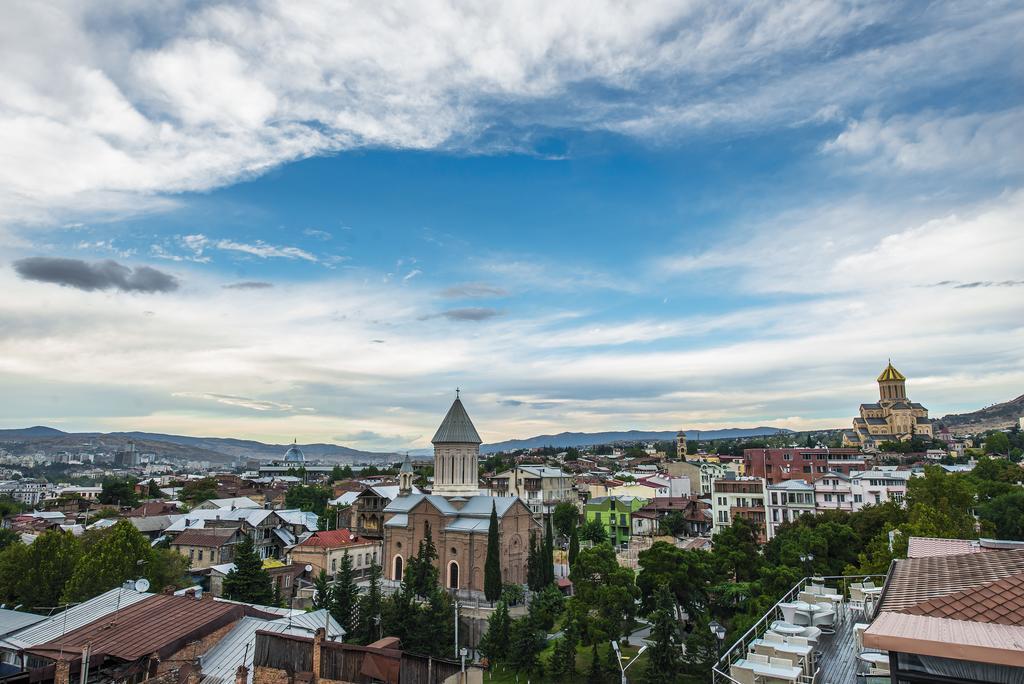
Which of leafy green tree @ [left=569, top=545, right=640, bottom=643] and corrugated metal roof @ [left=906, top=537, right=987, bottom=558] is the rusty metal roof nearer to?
leafy green tree @ [left=569, top=545, right=640, bottom=643]

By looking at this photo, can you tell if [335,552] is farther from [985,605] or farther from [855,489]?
[985,605]

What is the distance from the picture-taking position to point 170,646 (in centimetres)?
1494

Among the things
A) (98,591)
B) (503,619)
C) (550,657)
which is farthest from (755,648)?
(98,591)

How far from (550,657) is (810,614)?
48.1 ft

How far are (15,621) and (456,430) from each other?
105 feet

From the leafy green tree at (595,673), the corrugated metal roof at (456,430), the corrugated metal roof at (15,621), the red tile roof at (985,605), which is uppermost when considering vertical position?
the corrugated metal roof at (456,430)

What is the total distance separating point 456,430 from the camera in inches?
1975

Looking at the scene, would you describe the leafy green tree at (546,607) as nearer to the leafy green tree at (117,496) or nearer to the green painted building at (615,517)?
the green painted building at (615,517)

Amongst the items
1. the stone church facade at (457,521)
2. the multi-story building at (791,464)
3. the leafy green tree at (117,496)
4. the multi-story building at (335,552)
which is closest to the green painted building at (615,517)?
the multi-story building at (791,464)

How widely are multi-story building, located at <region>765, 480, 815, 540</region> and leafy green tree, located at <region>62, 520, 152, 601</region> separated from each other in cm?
4234

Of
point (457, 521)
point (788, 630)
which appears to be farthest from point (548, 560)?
point (788, 630)

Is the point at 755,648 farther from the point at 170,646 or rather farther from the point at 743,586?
the point at 743,586

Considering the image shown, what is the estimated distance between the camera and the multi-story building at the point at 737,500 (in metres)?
51.5

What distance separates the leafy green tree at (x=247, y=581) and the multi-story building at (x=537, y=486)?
130 ft
